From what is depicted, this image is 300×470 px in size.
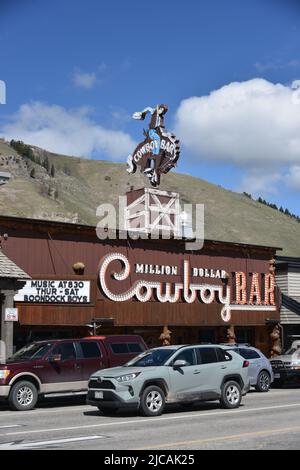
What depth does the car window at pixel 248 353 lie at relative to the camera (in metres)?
23.0

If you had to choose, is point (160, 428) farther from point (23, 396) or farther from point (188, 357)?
point (23, 396)

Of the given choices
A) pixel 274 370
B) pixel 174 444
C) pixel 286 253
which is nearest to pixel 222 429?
pixel 174 444

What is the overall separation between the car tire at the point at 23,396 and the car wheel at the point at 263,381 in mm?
8256

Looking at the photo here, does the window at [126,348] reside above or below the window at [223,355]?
above

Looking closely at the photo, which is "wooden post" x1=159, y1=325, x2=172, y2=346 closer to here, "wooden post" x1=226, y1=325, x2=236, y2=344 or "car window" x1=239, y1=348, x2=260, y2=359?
"wooden post" x1=226, y1=325, x2=236, y2=344

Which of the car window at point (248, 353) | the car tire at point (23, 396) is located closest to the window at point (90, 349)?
the car tire at point (23, 396)

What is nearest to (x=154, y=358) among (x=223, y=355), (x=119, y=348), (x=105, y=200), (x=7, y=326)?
(x=223, y=355)

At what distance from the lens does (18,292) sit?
2509 centimetres

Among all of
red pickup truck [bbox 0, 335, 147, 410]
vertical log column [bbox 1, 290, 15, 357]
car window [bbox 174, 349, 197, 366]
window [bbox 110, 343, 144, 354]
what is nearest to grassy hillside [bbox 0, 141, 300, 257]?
vertical log column [bbox 1, 290, 15, 357]

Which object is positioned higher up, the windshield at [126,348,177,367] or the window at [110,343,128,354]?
the window at [110,343,128,354]

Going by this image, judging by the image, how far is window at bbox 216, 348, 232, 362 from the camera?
57.0 feet

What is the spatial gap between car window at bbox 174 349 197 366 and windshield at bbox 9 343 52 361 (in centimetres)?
418

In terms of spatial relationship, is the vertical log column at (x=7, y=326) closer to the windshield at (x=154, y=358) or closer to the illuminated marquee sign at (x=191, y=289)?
the illuminated marquee sign at (x=191, y=289)

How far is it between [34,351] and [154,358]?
4044 mm
